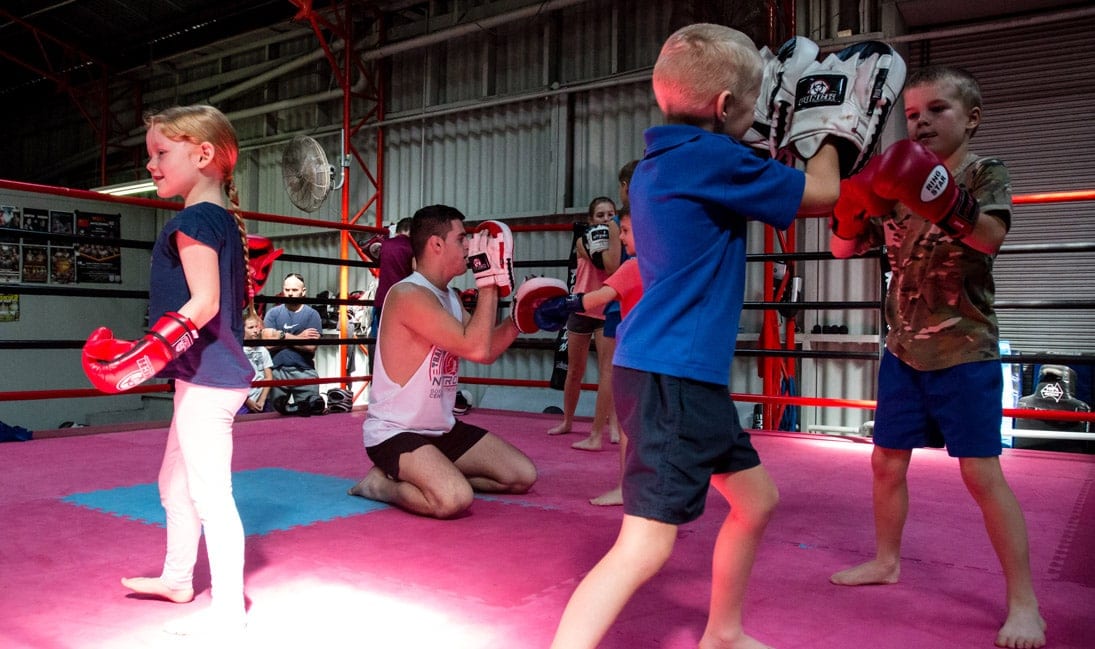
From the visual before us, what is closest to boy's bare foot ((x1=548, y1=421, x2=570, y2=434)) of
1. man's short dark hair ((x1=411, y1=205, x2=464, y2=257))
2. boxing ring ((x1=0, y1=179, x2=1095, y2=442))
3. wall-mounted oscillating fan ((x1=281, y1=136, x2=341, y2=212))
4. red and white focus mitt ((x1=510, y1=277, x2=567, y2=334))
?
boxing ring ((x1=0, y1=179, x2=1095, y2=442))

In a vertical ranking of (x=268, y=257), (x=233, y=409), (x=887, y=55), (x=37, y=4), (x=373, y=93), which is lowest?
(x=233, y=409)

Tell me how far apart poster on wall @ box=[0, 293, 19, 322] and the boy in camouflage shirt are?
1235 cm

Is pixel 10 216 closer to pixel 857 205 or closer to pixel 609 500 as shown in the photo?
pixel 609 500

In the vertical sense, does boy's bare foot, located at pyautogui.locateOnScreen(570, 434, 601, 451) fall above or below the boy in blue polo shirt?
below

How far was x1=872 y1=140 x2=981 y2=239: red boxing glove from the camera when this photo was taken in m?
1.59

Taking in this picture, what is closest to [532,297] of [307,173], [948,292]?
[948,292]

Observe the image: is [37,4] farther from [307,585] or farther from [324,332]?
[307,585]

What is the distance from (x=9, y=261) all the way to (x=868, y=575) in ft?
40.8

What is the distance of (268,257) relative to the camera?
238cm

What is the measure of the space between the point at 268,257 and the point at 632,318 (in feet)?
4.31

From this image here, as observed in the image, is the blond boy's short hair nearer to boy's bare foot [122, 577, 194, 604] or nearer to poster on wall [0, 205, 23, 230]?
boy's bare foot [122, 577, 194, 604]

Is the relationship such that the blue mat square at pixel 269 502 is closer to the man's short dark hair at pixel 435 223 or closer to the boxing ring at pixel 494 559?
the boxing ring at pixel 494 559

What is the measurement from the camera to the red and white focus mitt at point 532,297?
2.61m

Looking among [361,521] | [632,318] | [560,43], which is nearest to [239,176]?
[560,43]
